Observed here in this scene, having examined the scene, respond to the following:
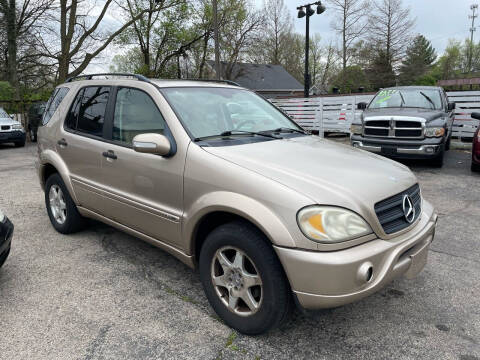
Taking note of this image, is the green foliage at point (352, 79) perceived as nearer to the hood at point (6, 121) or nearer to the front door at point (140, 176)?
the hood at point (6, 121)

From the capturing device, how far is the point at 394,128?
781 cm

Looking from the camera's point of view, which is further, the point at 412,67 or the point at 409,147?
the point at 412,67

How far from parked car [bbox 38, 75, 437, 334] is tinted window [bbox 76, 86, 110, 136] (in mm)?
18

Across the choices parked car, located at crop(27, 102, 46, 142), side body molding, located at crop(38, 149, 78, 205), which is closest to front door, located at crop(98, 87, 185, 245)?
side body molding, located at crop(38, 149, 78, 205)

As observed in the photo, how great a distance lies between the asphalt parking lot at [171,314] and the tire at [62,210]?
7.6 inches

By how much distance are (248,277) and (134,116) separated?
1.74 metres

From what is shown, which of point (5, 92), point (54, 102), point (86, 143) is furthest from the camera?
point (5, 92)

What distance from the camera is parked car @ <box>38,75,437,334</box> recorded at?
7.04 feet

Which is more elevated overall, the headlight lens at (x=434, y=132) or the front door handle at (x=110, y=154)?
the front door handle at (x=110, y=154)

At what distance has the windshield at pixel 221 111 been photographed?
302 centimetres

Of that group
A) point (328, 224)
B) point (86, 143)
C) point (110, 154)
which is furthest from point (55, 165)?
point (328, 224)

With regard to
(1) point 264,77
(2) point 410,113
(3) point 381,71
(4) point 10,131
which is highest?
(1) point 264,77

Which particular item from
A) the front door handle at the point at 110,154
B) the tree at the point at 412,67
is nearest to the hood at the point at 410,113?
the front door handle at the point at 110,154

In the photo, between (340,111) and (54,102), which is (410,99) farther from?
(54,102)
